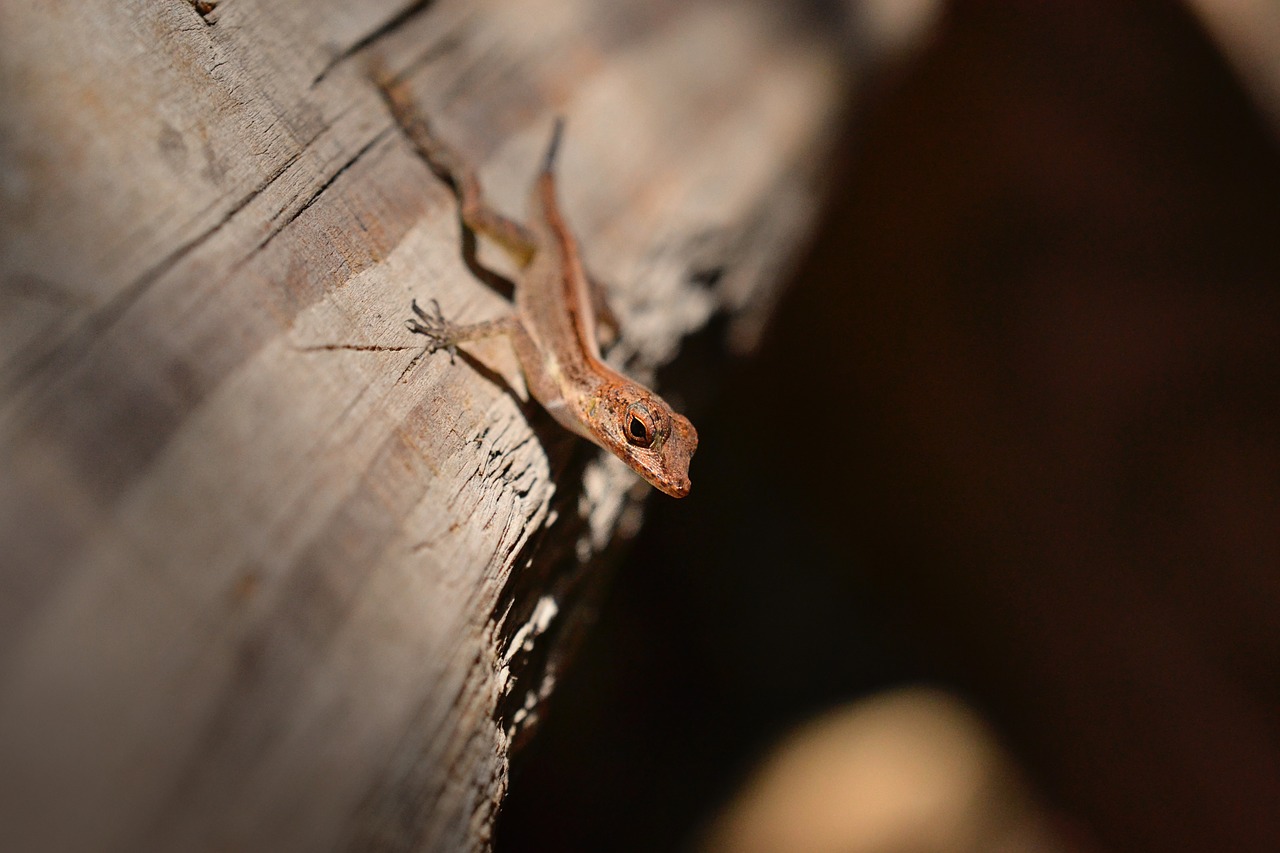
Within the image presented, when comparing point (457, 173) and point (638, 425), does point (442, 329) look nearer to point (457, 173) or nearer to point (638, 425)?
point (457, 173)

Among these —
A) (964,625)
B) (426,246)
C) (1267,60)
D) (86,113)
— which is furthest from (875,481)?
(86,113)

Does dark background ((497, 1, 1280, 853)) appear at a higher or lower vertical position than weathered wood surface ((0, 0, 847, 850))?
lower

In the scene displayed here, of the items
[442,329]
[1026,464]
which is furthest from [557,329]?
[1026,464]

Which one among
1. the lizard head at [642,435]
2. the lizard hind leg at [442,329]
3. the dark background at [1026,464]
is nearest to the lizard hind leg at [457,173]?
the lizard hind leg at [442,329]

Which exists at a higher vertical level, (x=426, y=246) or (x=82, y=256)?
(x=82, y=256)

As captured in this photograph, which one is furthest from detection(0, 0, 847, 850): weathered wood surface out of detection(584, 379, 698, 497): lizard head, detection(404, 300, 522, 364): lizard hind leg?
detection(584, 379, 698, 497): lizard head

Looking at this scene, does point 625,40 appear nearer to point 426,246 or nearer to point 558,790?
point 426,246

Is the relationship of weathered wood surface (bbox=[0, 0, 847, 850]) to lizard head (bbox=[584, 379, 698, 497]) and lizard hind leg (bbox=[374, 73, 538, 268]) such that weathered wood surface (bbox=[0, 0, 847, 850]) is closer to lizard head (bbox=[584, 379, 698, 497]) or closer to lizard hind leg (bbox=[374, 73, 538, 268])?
lizard hind leg (bbox=[374, 73, 538, 268])

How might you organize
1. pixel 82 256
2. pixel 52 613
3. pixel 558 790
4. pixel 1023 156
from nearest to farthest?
1. pixel 52 613
2. pixel 82 256
3. pixel 558 790
4. pixel 1023 156
